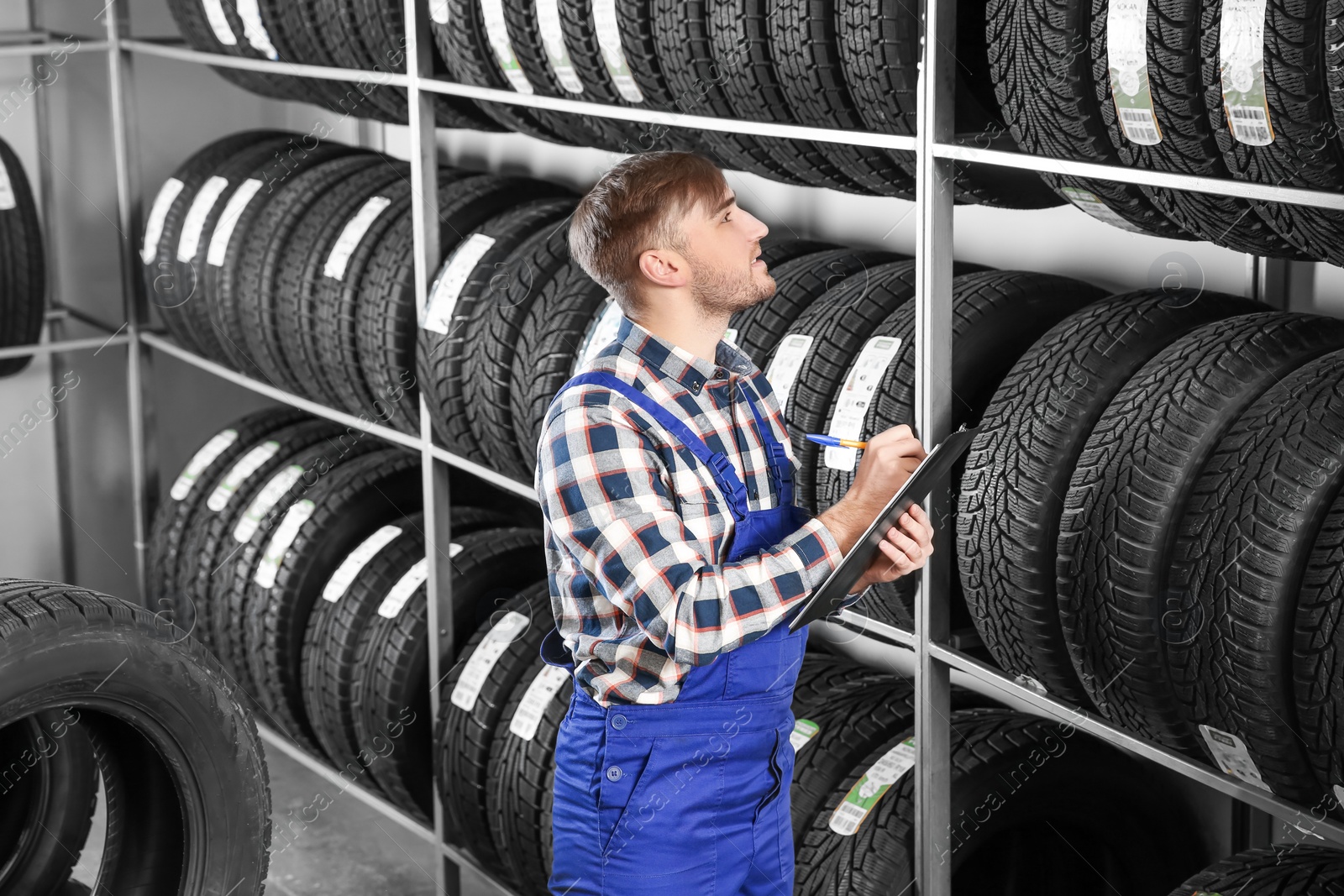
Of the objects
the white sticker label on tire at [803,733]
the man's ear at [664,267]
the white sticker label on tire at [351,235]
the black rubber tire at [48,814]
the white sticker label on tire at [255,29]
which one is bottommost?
the black rubber tire at [48,814]

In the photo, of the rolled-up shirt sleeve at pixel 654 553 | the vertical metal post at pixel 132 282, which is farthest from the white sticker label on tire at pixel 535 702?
the vertical metal post at pixel 132 282

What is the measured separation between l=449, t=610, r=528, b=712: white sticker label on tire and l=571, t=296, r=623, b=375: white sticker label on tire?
0.68 m

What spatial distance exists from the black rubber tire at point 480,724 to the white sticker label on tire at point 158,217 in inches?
73.9

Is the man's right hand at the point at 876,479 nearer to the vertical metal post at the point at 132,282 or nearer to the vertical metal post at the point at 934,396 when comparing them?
the vertical metal post at the point at 934,396

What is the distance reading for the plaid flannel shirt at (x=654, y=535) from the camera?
191cm

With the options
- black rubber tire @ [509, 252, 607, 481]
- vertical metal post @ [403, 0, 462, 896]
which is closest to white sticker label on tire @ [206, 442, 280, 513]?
vertical metal post @ [403, 0, 462, 896]

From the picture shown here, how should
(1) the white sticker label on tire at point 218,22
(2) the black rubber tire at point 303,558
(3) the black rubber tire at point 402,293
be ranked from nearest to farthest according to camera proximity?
1. (3) the black rubber tire at point 402,293
2. (2) the black rubber tire at point 303,558
3. (1) the white sticker label on tire at point 218,22

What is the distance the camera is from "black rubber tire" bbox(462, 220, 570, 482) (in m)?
3.13

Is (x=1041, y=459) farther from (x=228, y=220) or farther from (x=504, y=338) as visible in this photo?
(x=228, y=220)

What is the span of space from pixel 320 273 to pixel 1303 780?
2.67 meters

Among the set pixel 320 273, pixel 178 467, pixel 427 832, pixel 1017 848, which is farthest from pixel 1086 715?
pixel 178 467

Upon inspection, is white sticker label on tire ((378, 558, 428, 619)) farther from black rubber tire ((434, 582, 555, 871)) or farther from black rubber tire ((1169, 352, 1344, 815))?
black rubber tire ((1169, 352, 1344, 815))

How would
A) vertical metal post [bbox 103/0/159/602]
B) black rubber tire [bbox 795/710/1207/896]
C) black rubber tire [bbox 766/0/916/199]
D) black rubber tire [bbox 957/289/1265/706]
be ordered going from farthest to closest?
vertical metal post [bbox 103/0/159/602] < black rubber tire [bbox 795/710/1207/896] < black rubber tire [bbox 766/0/916/199] < black rubber tire [bbox 957/289/1265/706]

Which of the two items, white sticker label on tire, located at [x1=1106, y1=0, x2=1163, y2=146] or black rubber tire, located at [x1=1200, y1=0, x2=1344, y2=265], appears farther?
white sticker label on tire, located at [x1=1106, y1=0, x2=1163, y2=146]
